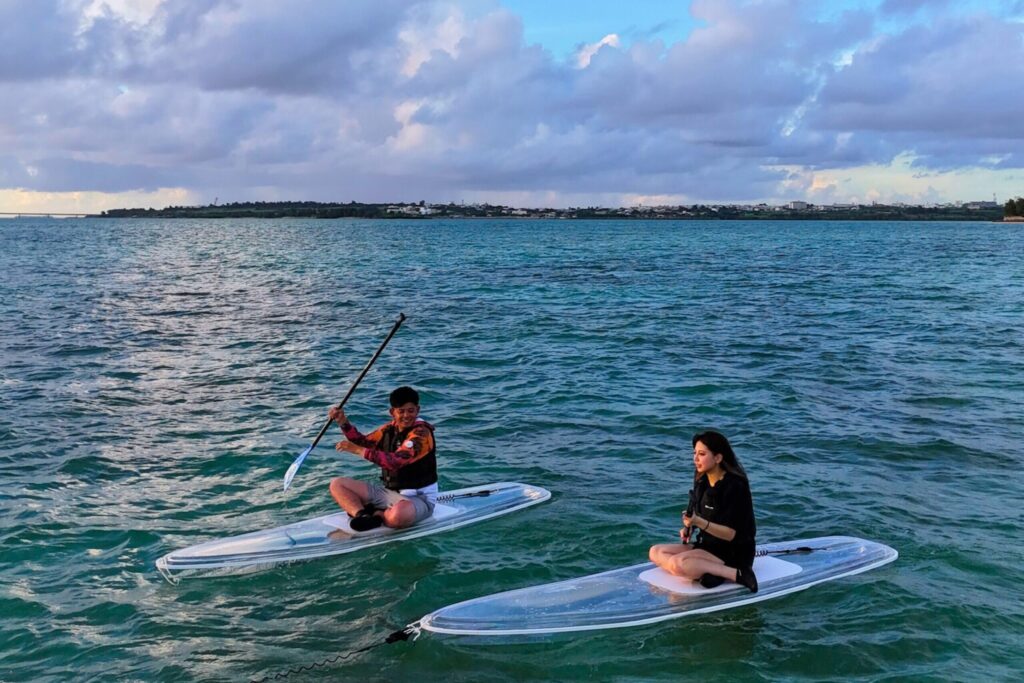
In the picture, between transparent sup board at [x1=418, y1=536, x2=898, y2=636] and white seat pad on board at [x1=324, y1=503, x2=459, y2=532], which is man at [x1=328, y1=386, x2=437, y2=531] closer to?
white seat pad on board at [x1=324, y1=503, x2=459, y2=532]

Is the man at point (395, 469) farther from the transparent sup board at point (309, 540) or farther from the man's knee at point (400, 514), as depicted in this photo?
the transparent sup board at point (309, 540)

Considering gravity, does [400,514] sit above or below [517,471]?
above

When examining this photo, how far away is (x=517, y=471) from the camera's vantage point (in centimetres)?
1342

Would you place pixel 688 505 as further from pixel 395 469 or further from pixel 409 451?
pixel 395 469

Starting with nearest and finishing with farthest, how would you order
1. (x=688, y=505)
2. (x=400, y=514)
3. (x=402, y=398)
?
(x=688, y=505) < (x=402, y=398) < (x=400, y=514)

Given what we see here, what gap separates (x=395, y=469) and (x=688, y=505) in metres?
3.62

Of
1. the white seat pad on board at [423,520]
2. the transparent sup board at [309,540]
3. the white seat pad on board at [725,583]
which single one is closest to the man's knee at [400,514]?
the transparent sup board at [309,540]

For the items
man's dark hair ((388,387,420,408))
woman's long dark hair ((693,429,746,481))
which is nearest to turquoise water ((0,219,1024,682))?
woman's long dark hair ((693,429,746,481))

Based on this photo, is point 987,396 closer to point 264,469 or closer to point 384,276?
point 264,469

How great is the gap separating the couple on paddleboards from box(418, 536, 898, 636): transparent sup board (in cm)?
20

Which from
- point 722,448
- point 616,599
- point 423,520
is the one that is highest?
point 722,448

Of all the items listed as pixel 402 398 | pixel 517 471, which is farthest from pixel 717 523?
pixel 517 471

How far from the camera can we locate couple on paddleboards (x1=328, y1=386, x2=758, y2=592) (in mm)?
8414

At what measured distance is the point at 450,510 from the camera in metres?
11.1
